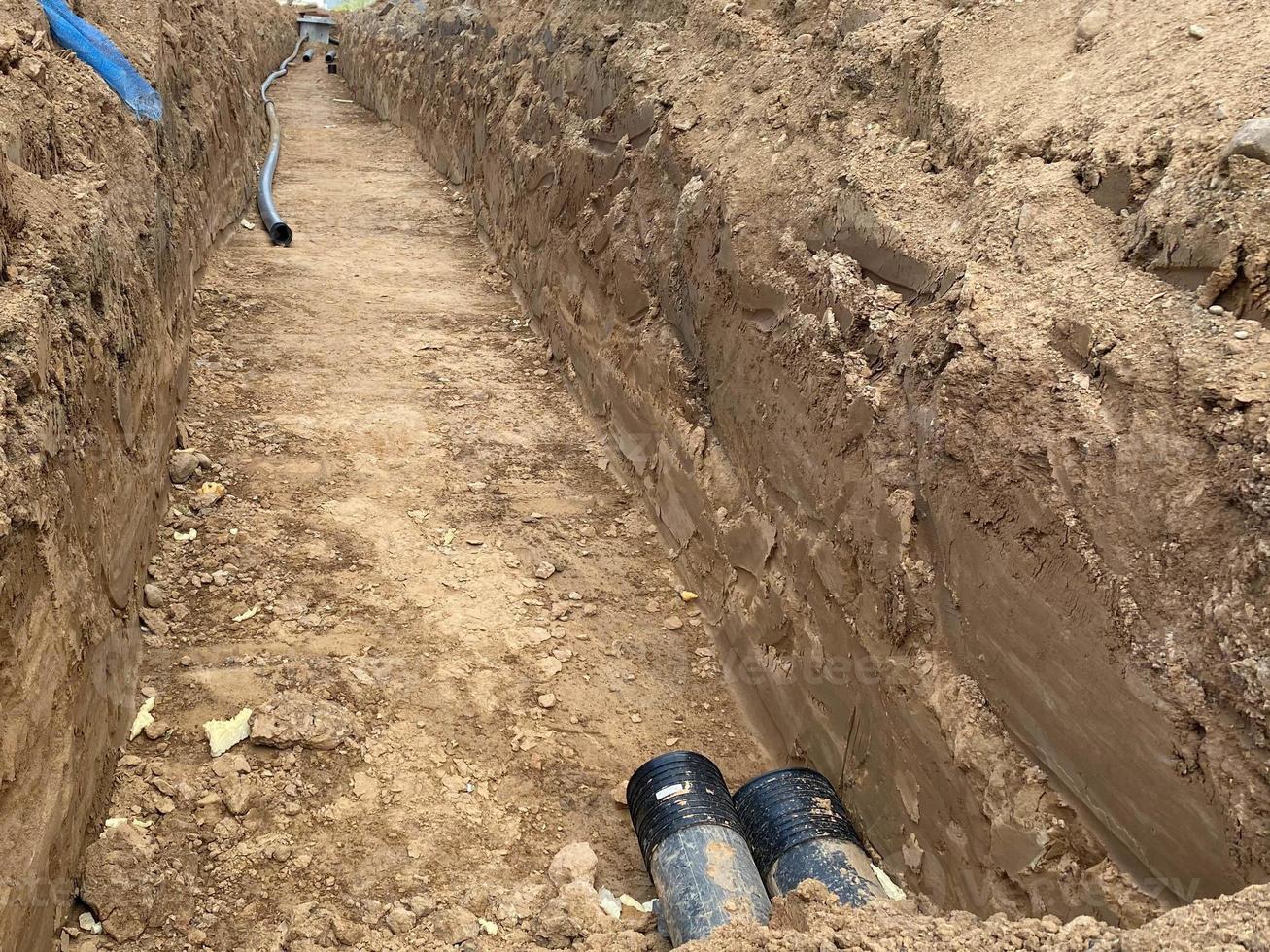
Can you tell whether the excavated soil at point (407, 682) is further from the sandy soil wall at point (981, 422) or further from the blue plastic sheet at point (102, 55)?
the blue plastic sheet at point (102, 55)

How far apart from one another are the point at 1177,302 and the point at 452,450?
161 inches

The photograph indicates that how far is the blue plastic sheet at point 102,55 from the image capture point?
459 centimetres

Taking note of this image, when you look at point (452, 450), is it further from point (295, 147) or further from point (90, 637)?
point (295, 147)

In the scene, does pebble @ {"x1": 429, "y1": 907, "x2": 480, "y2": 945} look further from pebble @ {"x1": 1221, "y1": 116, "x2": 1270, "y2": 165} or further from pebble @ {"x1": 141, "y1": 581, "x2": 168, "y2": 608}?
pebble @ {"x1": 1221, "y1": 116, "x2": 1270, "y2": 165}

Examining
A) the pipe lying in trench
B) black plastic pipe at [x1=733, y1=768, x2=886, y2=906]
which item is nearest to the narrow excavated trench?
black plastic pipe at [x1=733, y1=768, x2=886, y2=906]

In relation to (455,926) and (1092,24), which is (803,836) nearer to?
(455,926)

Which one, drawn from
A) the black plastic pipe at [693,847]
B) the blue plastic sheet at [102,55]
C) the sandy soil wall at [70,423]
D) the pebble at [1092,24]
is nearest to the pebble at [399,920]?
the black plastic pipe at [693,847]

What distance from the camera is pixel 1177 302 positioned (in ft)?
7.71

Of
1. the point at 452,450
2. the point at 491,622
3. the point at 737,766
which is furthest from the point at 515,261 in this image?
the point at 737,766

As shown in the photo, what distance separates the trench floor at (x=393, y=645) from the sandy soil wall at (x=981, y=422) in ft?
1.68

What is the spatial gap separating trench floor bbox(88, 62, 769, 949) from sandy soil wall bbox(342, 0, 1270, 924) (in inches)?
20.1

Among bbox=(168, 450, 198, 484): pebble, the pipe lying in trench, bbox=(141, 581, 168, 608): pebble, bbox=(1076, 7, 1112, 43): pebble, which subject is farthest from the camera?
the pipe lying in trench

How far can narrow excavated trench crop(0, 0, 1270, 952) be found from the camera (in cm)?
223

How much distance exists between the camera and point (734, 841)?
2.88 metres
